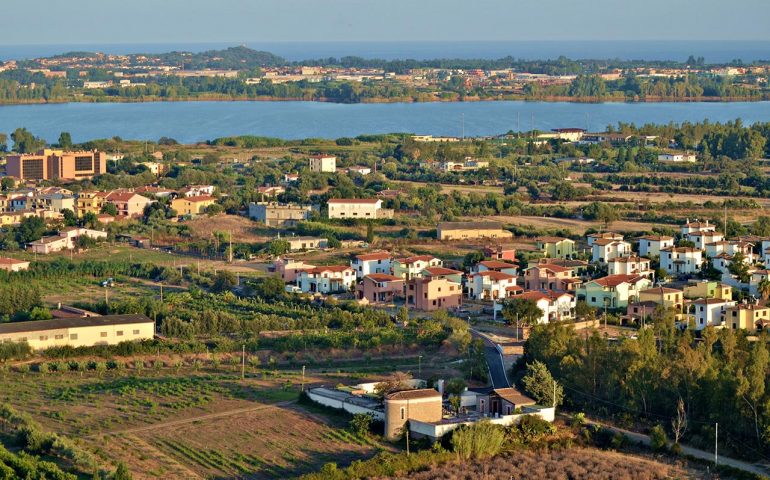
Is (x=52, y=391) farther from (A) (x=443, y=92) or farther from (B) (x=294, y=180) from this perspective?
(A) (x=443, y=92)

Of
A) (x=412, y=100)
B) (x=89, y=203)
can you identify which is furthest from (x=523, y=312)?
(x=412, y=100)

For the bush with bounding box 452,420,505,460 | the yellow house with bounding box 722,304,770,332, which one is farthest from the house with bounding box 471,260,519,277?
the bush with bounding box 452,420,505,460

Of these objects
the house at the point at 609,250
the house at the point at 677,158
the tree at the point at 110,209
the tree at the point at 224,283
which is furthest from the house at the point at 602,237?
the house at the point at 677,158

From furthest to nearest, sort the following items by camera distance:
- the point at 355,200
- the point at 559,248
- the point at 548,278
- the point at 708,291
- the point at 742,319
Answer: the point at 355,200 → the point at 559,248 → the point at 548,278 → the point at 708,291 → the point at 742,319

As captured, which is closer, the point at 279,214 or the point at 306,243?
the point at 306,243

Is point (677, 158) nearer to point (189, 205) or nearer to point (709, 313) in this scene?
point (189, 205)

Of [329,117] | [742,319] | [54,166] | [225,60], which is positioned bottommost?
[225,60]

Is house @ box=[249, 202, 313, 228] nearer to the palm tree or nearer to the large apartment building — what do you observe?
the large apartment building
